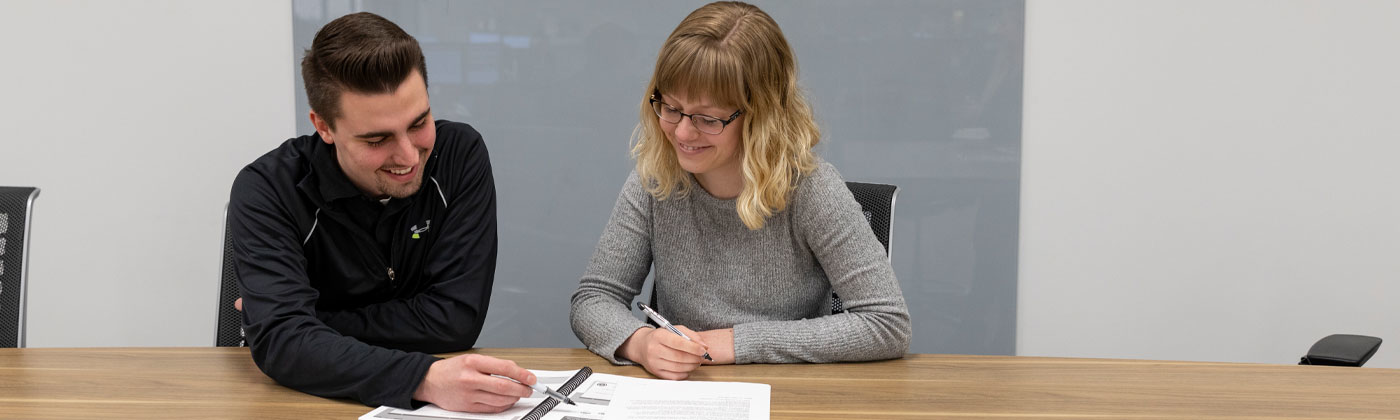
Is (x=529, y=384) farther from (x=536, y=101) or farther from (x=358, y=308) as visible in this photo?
(x=536, y=101)

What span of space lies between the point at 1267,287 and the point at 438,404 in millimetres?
2496

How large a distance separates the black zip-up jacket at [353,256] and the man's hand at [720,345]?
0.41 metres

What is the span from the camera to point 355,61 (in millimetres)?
1521

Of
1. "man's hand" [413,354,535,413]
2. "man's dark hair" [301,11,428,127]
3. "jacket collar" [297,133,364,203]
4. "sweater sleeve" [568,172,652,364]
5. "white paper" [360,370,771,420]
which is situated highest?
"man's dark hair" [301,11,428,127]

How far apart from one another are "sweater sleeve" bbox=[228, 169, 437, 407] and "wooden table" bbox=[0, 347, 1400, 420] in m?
0.04

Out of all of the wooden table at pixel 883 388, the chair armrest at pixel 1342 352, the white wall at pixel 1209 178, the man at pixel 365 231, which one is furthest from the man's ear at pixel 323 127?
the white wall at pixel 1209 178

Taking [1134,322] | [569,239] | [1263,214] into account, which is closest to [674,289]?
[569,239]

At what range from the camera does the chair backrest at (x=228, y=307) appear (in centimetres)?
189

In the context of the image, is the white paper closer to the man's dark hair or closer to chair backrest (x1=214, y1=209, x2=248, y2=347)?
the man's dark hair

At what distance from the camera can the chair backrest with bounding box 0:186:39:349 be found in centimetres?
182

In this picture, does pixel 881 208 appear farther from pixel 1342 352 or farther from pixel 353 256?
pixel 353 256

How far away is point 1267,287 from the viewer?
2.81 m

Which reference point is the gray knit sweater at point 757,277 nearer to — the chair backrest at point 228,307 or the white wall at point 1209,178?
the chair backrest at point 228,307

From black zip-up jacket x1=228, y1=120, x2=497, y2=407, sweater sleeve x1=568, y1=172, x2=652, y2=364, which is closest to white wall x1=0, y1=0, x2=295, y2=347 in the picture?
black zip-up jacket x1=228, y1=120, x2=497, y2=407
